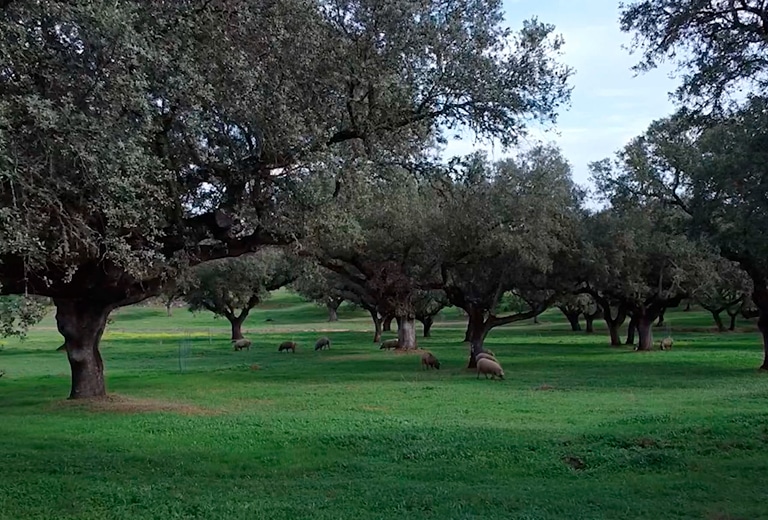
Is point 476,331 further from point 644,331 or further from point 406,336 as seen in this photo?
point 644,331

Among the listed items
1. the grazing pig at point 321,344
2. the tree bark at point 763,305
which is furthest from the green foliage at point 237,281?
the tree bark at point 763,305

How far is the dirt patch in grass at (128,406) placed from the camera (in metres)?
19.1

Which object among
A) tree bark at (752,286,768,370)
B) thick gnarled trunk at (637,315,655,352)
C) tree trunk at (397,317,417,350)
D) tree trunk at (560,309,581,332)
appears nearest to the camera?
tree bark at (752,286,768,370)

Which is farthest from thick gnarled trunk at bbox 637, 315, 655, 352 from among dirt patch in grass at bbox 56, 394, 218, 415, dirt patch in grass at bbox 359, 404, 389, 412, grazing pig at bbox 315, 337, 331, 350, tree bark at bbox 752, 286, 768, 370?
dirt patch in grass at bbox 56, 394, 218, 415

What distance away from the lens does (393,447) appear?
42.9ft

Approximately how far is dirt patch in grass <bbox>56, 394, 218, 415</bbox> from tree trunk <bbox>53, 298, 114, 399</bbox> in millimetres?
463

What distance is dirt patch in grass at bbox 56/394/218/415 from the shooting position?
19078mm

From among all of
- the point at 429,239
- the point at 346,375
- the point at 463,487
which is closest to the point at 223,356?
the point at 346,375

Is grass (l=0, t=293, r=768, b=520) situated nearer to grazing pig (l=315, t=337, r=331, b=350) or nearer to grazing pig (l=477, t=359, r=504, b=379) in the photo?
grazing pig (l=477, t=359, r=504, b=379)

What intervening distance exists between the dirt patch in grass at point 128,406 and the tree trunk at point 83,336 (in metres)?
0.46

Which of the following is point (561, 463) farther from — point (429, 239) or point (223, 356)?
point (223, 356)

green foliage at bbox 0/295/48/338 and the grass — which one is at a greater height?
green foliage at bbox 0/295/48/338

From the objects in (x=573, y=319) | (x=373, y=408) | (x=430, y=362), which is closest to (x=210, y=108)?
(x=373, y=408)

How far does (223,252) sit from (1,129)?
9.76m
